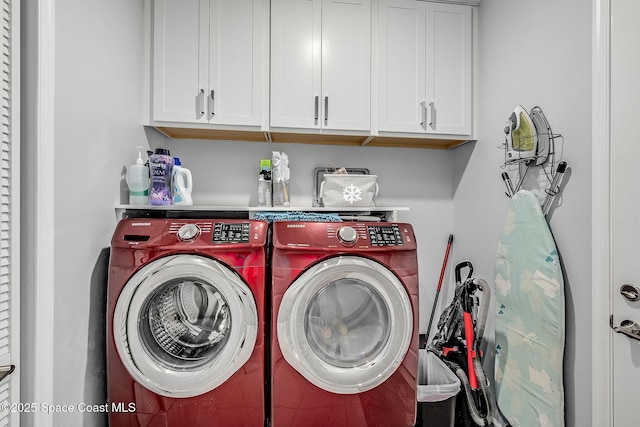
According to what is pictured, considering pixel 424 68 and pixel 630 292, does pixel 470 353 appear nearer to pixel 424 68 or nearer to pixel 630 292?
pixel 630 292

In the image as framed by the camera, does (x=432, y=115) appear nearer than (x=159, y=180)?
No

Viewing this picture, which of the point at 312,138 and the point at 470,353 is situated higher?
the point at 312,138

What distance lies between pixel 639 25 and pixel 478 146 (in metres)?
0.94

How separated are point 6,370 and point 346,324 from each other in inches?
48.6

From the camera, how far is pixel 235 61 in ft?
5.79

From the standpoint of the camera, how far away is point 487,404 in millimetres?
1557

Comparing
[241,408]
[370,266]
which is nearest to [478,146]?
[370,266]

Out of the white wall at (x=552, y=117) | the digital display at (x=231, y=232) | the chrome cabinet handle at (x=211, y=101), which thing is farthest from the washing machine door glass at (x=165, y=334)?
the white wall at (x=552, y=117)

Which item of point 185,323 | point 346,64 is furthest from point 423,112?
point 185,323

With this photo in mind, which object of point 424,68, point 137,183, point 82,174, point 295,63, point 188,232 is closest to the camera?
point 82,174

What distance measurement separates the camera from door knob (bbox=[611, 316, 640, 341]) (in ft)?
3.44

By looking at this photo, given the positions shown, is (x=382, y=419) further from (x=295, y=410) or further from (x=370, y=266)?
(x=370, y=266)

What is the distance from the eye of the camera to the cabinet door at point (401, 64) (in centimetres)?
186

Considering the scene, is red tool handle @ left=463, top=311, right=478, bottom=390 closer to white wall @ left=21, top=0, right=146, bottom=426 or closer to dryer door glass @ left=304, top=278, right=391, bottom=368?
dryer door glass @ left=304, top=278, right=391, bottom=368
